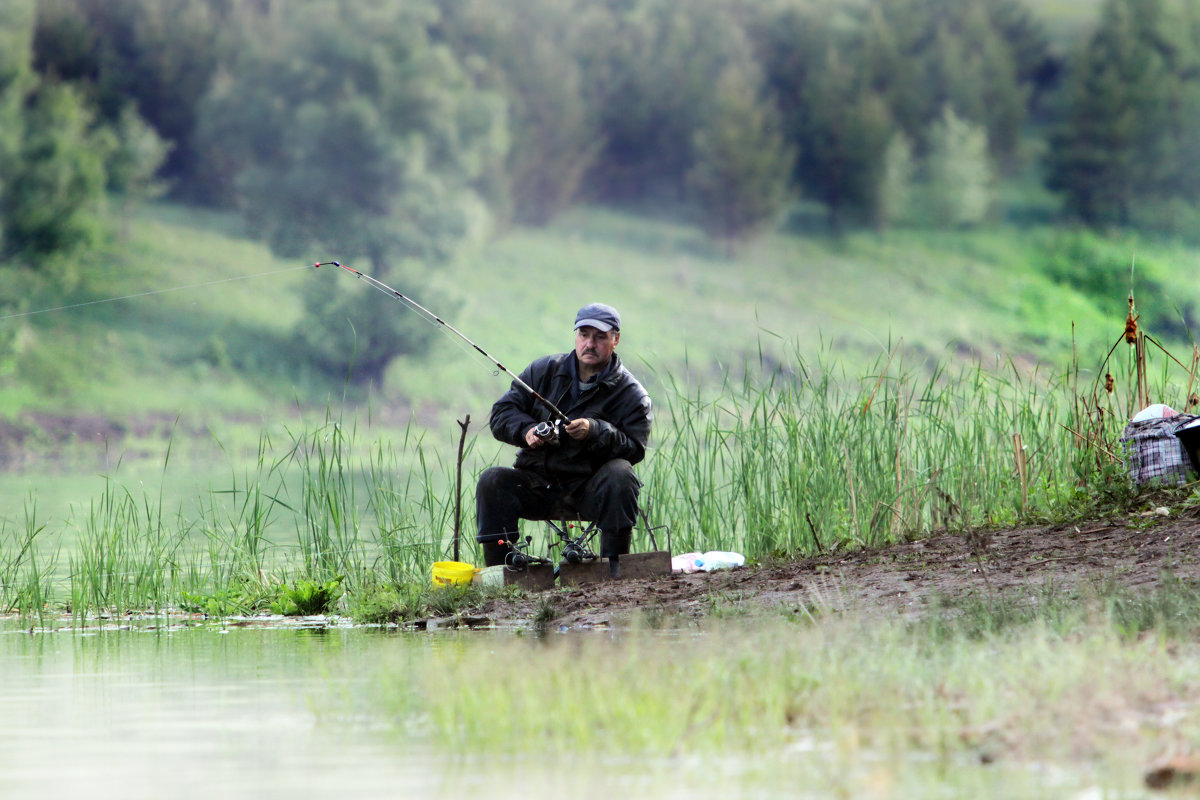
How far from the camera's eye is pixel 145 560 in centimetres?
848

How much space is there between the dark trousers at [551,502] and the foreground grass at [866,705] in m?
2.40

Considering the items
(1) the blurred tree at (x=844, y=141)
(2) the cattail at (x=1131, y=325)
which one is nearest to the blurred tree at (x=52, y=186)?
(1) the blurred tree at (x=844, y=141)

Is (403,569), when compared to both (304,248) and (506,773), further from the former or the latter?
(304,248)

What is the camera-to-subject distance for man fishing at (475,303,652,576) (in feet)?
25.0

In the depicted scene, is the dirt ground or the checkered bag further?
the checkered bag

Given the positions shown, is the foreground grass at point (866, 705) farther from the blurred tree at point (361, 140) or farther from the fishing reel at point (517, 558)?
the blurred tree at point (361, 140)

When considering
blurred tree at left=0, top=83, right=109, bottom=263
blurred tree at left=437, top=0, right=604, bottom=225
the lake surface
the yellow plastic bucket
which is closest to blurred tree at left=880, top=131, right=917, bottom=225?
blurred tree at left=437, top=0, right=604, bottom=225


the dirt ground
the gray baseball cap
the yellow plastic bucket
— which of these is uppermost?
the gray baseball cap

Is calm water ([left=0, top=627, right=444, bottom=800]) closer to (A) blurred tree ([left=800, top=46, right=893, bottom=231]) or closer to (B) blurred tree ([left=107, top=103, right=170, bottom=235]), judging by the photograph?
(B) blurred tree ([left=107, top=103, right=170, bottom=235])

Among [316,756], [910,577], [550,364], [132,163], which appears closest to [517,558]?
[550,364]

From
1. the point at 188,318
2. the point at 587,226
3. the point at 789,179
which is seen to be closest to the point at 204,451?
the point at 188,318

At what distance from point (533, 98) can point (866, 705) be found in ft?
178

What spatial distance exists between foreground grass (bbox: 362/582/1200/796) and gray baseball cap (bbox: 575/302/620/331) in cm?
277

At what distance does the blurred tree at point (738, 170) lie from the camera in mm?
55062
